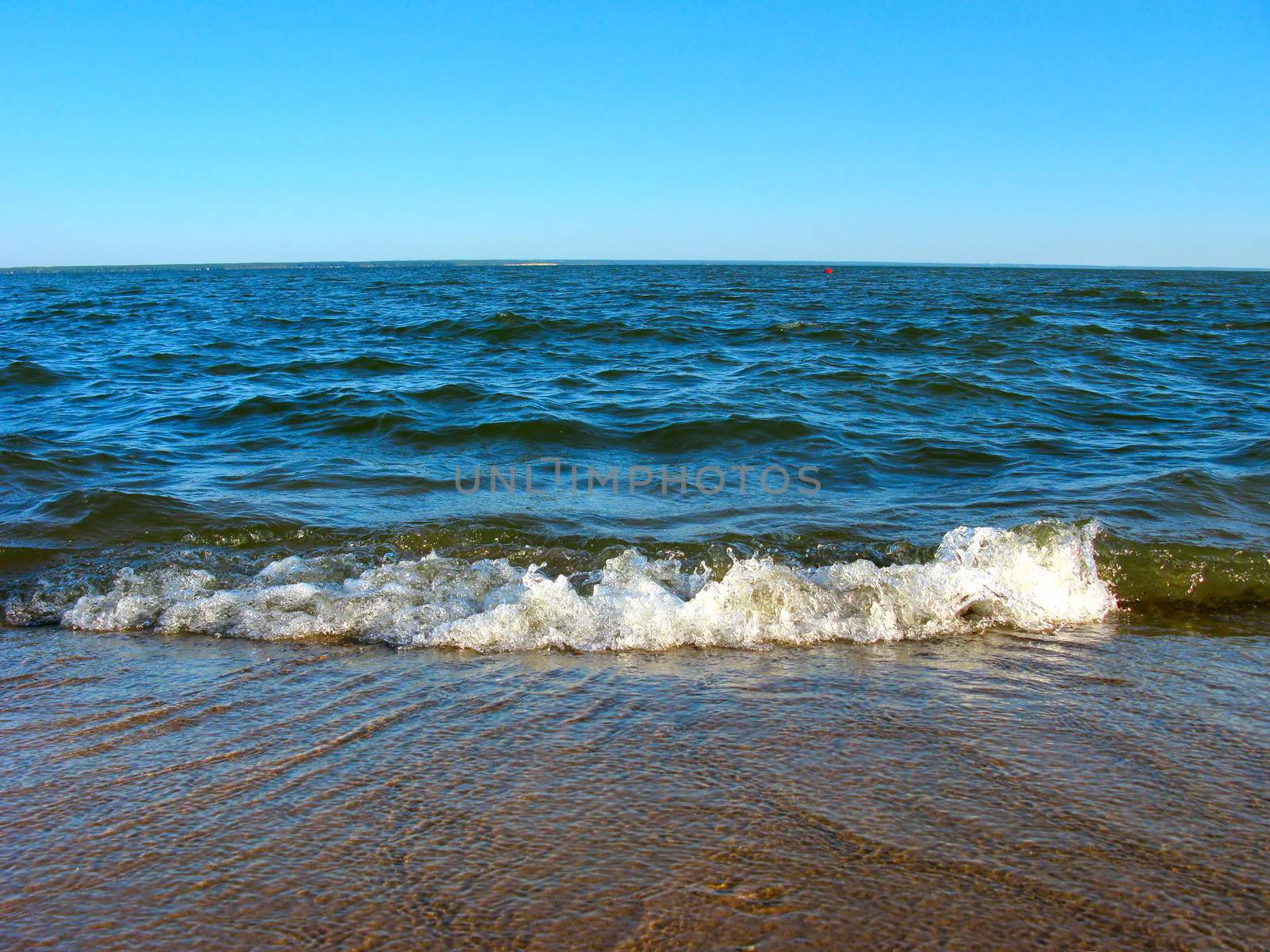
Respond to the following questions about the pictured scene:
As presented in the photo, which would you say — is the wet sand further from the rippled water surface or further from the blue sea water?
the blue sea water

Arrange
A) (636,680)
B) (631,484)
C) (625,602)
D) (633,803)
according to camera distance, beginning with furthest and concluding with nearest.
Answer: (631,484) < (625,602) < (636,680) < (633,803)

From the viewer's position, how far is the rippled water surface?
2201mm

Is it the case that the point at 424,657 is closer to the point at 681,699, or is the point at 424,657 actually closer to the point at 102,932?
the point at 681,699

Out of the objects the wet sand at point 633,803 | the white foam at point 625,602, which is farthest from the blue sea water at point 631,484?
the wet sand at point 633,803

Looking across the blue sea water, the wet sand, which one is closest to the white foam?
the blue sea water

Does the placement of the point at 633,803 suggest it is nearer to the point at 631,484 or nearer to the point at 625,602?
the point at 625,602

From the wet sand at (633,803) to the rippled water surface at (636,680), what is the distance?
1 cm

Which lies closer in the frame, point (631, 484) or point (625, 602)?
point (625, 602)

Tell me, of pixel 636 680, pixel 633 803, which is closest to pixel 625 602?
pixel 636 680

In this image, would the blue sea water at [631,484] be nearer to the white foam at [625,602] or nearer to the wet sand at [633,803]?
the white foam at [625,602]

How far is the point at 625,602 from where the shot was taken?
4391mm

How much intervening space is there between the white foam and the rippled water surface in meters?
0.02

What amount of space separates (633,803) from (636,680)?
41.3 inches

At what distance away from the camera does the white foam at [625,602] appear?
4215mm
